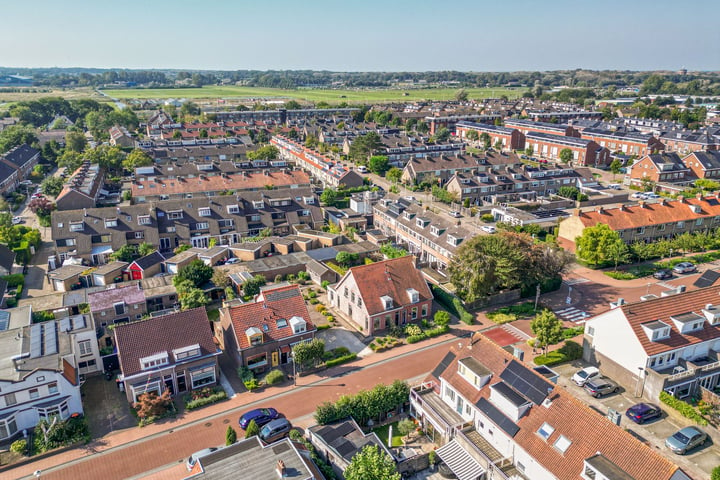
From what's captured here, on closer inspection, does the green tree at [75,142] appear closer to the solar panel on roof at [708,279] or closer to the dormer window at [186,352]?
the dormer window at [186,352]

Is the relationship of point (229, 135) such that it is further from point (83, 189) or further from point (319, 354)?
point (319, 354)

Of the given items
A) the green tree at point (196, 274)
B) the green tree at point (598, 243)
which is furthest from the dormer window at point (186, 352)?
the green tree at point (598, 243)

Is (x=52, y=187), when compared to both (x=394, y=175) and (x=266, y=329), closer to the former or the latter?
(x=394, y=175)

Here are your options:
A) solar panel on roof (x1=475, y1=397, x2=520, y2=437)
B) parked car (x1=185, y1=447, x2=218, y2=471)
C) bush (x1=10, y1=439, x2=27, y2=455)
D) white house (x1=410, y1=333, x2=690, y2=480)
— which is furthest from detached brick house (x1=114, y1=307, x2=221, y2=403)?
solar panel on roof (x1=475, y1=397, x2=520, y2=437)

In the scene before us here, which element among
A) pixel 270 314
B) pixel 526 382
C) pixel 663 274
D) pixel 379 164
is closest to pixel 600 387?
pixel 526 382

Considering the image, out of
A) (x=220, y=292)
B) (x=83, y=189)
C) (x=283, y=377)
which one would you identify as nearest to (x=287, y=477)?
(x=283, y=377)

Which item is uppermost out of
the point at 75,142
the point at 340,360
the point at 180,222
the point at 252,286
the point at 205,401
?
the point at 75,142

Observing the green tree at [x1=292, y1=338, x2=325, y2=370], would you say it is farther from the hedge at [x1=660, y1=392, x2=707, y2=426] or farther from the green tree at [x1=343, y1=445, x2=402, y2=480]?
the hedge at [x1=660, y1=392, x2=707, y2=426]
